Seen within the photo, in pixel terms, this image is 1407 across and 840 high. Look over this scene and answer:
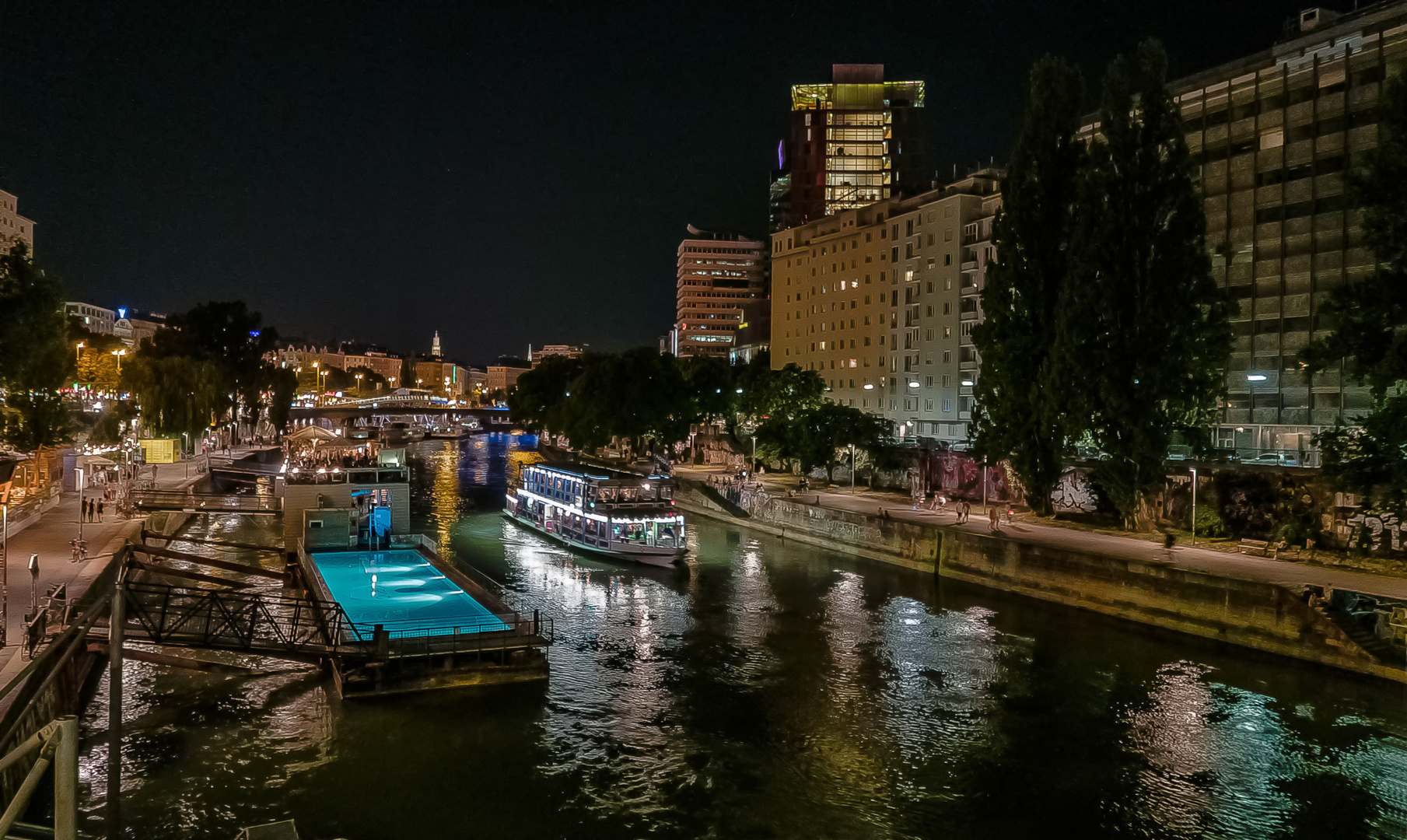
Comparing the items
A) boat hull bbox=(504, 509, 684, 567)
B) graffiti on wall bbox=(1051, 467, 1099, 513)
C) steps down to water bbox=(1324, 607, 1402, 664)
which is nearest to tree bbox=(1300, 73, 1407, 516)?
steps down to water bbox=(1324, 607, 1402, 664)

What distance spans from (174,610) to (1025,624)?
82.3ft

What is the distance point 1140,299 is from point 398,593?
97.7ft

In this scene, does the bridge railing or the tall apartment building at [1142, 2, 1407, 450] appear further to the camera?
the tall apartment building at [1142, 2, 1407, 450]

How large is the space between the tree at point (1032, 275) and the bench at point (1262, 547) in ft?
24.8

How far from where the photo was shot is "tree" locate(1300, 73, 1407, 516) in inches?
1022

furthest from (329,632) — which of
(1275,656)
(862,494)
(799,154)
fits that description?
(799,154)

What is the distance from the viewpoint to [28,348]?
98.6 ft

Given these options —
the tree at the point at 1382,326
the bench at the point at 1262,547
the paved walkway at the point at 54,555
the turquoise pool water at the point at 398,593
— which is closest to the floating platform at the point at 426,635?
the turquoise pool water at the point at 398,593

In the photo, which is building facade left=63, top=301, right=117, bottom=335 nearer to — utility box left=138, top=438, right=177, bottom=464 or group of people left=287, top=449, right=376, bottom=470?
utility box left=138, top=438, right=177, bottom=464

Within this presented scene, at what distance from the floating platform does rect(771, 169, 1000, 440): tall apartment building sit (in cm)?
4997

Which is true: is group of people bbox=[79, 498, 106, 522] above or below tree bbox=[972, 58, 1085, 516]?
below

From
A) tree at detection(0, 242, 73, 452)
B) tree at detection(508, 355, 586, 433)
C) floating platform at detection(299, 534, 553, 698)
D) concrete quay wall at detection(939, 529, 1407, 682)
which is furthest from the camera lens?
tree at detection(508, 355, 586, 433)

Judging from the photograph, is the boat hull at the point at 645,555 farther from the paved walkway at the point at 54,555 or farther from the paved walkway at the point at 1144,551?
the paved walkway at the point at 54,555

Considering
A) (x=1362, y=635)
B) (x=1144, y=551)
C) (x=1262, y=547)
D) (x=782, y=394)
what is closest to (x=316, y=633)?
(x=1362, y=635)
